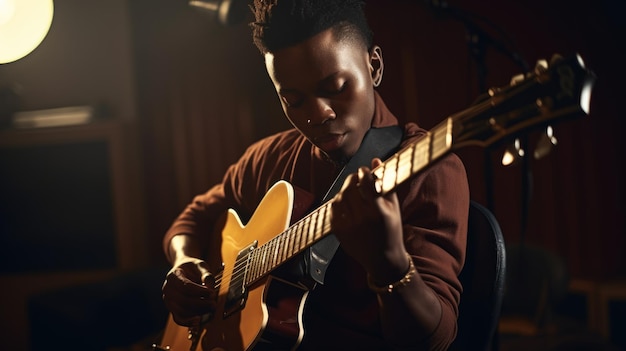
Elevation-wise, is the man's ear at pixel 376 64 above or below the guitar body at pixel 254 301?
above

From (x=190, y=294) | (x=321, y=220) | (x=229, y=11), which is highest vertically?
(x=229, y=11)

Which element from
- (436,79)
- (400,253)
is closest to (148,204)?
(436,79)

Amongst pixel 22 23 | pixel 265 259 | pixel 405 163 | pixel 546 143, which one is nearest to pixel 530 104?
pixel 546 143

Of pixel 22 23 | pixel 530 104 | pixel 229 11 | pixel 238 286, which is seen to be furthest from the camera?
pixel 22 23

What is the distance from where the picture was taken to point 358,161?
1.04 m

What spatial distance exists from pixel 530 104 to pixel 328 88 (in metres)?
0.34

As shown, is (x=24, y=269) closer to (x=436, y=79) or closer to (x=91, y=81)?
(x=91, y=81)

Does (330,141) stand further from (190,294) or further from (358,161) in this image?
(190,294)

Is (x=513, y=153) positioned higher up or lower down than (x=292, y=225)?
higher up

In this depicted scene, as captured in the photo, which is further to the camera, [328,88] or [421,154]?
[328,88]

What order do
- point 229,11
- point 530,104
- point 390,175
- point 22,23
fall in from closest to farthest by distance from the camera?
1. point 530,104
2. point 390,175
3. point 229,11
4. point 22,23

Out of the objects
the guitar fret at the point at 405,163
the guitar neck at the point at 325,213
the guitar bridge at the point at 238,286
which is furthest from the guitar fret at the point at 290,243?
the guitar fret at the point at 405,163

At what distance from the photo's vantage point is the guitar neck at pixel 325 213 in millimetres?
799

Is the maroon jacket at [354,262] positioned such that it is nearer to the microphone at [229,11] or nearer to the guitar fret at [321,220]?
the guitar fret at [321,220]
